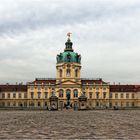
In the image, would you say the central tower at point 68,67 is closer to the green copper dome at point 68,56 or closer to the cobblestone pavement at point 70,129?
the green copper dome at point 68,56

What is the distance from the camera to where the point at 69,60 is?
13800 centimetres

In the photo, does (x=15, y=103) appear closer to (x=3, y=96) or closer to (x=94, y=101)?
(x=3, y=96)

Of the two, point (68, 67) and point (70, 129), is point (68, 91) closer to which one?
point (68, 67)

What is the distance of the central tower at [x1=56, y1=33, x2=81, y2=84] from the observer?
136m

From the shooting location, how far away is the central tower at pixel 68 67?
448 feet

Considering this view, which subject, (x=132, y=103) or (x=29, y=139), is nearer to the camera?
(x=29, y=139)

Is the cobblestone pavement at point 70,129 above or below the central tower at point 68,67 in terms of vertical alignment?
below

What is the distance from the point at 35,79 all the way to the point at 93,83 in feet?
63.5

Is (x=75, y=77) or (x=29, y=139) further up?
(x=75, y=77)

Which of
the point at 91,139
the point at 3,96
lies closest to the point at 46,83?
A: the point at 3,96

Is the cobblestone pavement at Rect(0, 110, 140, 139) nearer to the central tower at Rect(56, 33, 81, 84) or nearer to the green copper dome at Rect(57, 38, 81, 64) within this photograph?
the central tower at Rect(56, 33, 81, 84)

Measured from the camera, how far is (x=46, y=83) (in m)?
139

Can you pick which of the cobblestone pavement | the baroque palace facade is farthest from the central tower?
the cobblestone pavement

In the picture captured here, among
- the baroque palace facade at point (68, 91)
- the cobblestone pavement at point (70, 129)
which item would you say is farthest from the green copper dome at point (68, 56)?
the cobblestone pavement at point (70, 129)
